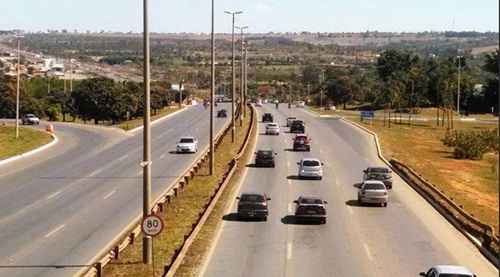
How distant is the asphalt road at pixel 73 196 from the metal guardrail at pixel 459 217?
1338 cm

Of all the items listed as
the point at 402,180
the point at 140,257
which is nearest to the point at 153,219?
the point at 140,257

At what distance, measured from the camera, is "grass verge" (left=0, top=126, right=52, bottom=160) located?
68625 mm

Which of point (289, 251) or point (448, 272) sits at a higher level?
point (448, 272)

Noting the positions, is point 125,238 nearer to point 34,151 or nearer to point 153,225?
point 153,225

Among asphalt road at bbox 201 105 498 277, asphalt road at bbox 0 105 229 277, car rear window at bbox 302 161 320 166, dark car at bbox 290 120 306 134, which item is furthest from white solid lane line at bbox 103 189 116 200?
dark car at bbox 290 120 306 134

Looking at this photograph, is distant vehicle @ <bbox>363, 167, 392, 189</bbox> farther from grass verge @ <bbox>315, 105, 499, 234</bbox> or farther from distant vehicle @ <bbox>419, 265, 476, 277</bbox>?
distant vehicle @ <bbox>419, 265, 476, 277</bbox>

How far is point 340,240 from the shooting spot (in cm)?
3231

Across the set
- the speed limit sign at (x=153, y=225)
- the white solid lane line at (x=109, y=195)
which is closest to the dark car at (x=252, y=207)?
the white solid lane line at (x=109, y=195)

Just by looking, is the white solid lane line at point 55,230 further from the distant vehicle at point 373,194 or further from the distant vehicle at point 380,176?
the distant vehicle at point 380,176

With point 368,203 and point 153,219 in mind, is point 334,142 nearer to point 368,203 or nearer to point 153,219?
point 368,203

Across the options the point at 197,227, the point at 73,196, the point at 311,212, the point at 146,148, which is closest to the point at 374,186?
the point at 311,212

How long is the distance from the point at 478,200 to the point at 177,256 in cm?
2666

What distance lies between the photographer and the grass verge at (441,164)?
4612cm

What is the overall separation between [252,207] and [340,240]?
5.16m
